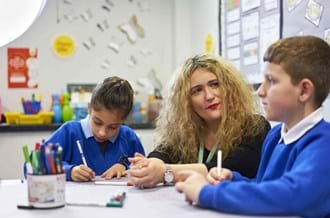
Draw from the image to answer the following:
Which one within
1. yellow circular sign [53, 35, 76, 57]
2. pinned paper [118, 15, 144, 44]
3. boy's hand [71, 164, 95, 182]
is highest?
pinned paper [118, 15, 144, 44]

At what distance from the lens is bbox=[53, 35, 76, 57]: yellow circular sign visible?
3.25 m

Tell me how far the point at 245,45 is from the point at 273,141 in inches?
58.0

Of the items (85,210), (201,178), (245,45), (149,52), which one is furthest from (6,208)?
(149,52)

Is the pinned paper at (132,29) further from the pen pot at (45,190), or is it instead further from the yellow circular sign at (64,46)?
the pen pot at (45,190)

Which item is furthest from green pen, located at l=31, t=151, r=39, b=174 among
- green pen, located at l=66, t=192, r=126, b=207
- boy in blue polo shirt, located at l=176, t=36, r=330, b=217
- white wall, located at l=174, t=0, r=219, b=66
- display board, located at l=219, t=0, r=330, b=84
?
white wall, located at l=174, t=0, r=219, b=66

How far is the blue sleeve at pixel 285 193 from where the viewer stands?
3.03 ft

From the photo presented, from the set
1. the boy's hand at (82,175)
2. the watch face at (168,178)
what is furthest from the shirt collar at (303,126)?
the boy's hand at (82,175)

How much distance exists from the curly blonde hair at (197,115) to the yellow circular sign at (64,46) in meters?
1.71

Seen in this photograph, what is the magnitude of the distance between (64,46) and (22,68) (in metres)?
0.31

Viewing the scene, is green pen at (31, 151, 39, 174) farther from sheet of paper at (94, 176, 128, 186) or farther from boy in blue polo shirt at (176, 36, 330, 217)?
sheet of paper at (94, 176, 128, 186)

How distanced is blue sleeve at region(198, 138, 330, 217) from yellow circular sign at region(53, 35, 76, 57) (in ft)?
8.07

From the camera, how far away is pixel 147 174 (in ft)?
4.31

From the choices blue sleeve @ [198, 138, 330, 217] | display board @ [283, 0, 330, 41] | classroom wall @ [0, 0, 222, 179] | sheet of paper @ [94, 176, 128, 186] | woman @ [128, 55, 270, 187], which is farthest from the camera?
classroom wall @ [0, 0, 222, 179]

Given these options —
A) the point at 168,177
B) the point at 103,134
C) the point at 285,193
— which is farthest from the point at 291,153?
the point at 103,134
